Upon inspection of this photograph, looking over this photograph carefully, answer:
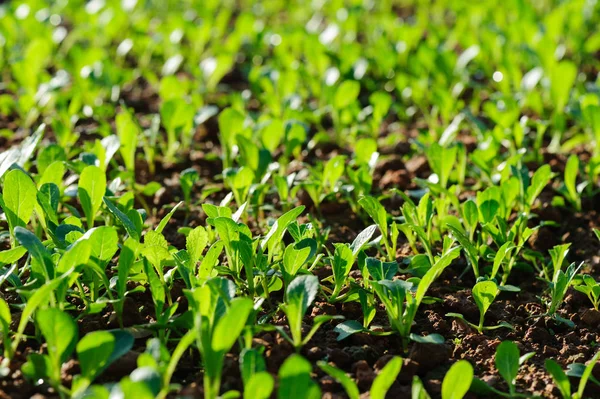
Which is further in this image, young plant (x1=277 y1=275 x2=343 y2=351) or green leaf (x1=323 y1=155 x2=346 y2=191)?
green leaf (x1=323 y1=155 x2=346 y2=191)

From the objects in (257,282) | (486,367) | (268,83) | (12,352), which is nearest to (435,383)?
(486,367)

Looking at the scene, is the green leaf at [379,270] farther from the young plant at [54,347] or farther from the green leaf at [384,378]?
the young plant at [54,347]

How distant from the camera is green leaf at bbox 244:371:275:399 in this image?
5.72 ft

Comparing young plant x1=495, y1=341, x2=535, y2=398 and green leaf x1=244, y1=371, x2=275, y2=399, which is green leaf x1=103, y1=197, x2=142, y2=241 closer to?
green leaf x1=244, y1=371, x2=275, y2=399

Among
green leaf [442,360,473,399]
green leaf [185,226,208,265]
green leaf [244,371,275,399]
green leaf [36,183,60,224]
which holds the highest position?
green leaf [36,183,60,224]

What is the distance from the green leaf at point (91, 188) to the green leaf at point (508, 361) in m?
1.30

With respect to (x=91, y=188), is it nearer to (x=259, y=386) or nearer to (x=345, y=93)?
(x=259, y=386)

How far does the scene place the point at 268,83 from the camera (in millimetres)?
3922

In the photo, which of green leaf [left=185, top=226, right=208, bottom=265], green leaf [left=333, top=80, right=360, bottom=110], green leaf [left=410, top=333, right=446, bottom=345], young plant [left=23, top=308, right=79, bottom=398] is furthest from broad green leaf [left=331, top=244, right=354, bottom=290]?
green leaf [left=333, top=80, right=360, bottom=110]

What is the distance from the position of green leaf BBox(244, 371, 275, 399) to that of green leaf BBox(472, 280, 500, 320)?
78 centimetres

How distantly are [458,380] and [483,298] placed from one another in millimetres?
439

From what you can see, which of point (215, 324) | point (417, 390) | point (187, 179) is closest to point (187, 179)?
point (187, 179)

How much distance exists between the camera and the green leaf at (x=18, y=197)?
7.77 ft

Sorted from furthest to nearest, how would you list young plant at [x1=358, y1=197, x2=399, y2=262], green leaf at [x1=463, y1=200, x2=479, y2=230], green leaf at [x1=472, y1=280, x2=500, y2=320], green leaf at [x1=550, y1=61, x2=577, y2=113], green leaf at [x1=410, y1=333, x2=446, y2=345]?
green leaf at [x1=550, y1=61, x2=577, y2=113] < green leaf at [x1=463, y1=200, x2=479, y2=230] < young plant at [x1=358, y1=197, x2=399, y2=262] < green leaf at [x1=472, y1=280, x2=500, y2=320] < green leaf at [x1=410, y1=333, x2=446, y2=345]
